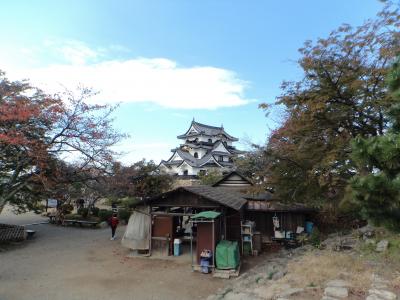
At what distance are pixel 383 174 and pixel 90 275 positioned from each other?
1046cm

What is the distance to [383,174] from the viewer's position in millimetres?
4379

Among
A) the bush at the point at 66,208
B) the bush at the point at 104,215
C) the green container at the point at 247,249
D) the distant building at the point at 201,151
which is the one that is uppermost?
the distant building at the point at 201,151

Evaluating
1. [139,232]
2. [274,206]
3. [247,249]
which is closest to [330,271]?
[247,249]

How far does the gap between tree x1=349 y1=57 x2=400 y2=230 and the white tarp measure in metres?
11.0

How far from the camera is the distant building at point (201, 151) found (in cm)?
4800

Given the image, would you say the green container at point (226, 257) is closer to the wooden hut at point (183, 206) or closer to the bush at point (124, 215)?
the wooden hut at point (183, 206)

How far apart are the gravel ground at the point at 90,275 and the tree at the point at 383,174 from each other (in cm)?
608

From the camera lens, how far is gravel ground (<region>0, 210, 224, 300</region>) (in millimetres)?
9070

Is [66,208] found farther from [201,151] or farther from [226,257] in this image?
[201,151]

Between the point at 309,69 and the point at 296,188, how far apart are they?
5.19 m

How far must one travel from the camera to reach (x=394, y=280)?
5.96 meters

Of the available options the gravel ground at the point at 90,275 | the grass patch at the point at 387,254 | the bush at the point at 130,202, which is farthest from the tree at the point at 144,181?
the grass patch at the point at 387,254

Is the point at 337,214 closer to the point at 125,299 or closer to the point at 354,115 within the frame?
the point at 354,115

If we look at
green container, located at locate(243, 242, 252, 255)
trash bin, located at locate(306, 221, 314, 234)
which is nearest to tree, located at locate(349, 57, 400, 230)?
green container, located at locate(243, 242, 252, 255)
